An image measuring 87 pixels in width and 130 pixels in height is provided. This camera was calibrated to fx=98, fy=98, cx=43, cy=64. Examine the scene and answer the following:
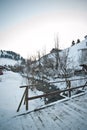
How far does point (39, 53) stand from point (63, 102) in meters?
38.7

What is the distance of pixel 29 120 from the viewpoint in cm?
399

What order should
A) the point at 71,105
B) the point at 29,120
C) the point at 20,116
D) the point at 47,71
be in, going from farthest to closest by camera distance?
the point at 47,71
the point at 71,105
the point at 20,116
the point at 29,120

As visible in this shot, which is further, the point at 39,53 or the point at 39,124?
the point at 39,53

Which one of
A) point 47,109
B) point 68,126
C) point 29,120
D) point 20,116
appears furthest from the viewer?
point 47,109

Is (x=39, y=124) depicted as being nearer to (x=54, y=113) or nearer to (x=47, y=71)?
(x=54, y=113)

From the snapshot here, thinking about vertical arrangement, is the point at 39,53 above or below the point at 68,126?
above

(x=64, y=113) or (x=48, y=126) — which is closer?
(x=48, y=126)

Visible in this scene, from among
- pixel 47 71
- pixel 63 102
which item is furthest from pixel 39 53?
pixel 63 102

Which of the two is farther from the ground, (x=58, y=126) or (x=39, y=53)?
(x=39, y=53)

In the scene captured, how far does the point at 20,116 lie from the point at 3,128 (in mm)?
842

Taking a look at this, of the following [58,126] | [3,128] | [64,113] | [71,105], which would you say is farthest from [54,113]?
[3,128]

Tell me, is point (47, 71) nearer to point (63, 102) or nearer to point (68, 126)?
point (63, 102)

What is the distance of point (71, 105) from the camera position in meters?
5.26

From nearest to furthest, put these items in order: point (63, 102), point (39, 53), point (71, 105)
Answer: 1. point (71, 105)
2. point (63, 102)
3. point (39, 53)
